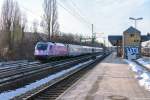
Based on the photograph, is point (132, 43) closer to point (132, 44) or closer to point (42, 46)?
point (132, 44)

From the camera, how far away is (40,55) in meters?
43.0

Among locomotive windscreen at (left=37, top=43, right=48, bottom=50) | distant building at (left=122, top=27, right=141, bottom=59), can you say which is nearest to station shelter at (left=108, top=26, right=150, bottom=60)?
distant building at (left=122, top=27, right=141, bottom=59)

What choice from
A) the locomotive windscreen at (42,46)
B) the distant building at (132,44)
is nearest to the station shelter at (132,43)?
the distant building at (132,44)

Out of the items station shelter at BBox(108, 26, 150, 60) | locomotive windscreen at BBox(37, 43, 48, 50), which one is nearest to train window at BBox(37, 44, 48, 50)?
locomotive windscreen at BBox(37, 43, 48, 50)

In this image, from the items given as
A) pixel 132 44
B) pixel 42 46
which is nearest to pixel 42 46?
pixel 42 46

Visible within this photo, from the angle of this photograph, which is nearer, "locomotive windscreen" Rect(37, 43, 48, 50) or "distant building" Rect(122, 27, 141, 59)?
"locomotive windscreen" Rect(37, 43, 48, 50)

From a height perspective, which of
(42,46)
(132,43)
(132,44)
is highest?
(132,43)

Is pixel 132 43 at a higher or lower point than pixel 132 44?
higher

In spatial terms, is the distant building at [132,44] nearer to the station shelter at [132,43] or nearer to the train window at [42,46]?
the station shelter at [132,43]

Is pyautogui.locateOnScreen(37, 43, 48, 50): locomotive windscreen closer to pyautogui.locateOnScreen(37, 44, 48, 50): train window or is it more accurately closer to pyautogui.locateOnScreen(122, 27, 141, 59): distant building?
pyautogui.locateOnScreen(37, 44, 48, 50): train window

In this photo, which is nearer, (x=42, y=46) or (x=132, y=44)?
(x=42, y=46)

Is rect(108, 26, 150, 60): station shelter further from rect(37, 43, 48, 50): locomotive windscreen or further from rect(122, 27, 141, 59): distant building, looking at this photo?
rect(37, 43, 48, 50): locomotive windscreen

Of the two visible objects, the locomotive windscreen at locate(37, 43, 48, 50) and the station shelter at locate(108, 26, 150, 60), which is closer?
the locomotive windscreen at locate(37, 43, 48, 50)

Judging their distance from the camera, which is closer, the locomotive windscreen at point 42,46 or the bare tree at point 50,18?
the locomotive windscreen at point 42,46
